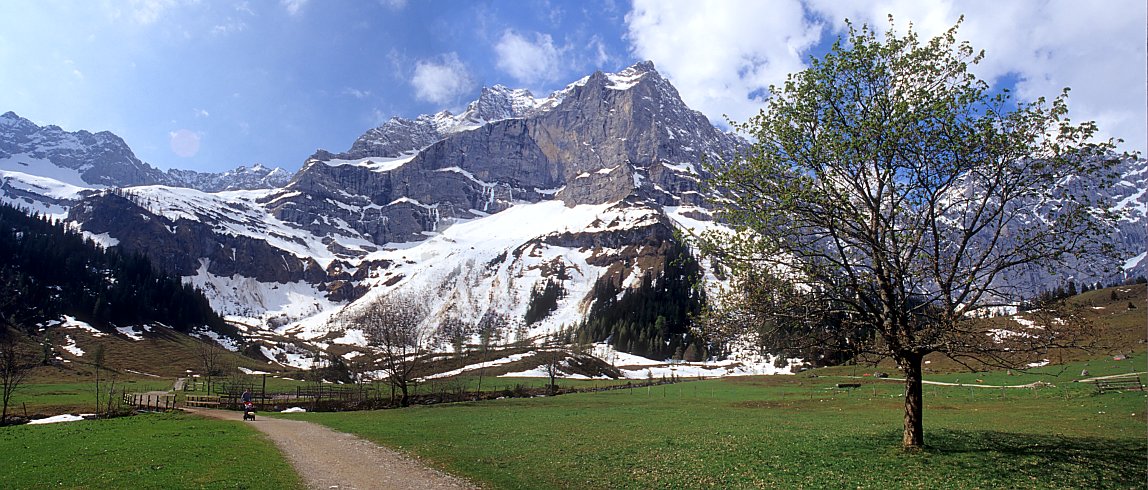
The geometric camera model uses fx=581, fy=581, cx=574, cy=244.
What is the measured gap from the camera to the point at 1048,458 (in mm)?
19000

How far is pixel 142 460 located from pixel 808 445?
27055 mm

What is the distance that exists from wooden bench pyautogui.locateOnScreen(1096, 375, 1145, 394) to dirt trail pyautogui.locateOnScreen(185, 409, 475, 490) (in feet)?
165

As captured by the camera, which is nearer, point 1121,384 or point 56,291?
point 1121,384

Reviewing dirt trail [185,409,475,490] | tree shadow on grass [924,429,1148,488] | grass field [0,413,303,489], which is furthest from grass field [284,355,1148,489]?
grass field [0,413,303,489]

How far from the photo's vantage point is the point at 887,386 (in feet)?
228

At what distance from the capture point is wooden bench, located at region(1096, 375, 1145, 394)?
43219 millimetres

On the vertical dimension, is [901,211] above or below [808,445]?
above

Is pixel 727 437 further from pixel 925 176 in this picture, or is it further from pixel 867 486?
pixel 925 176

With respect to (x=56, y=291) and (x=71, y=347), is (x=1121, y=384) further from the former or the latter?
(x=56, y=291)

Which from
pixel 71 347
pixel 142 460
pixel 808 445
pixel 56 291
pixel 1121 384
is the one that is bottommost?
pixel 71 347

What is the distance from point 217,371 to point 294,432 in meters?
102

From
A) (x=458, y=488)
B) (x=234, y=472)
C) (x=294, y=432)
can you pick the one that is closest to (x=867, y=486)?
(x=458, y=488)

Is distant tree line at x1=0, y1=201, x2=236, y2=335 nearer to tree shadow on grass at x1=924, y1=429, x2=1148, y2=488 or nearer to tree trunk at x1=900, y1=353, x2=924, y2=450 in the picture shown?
tree trunk at x1=900, y1=353, x2=924, y2=450

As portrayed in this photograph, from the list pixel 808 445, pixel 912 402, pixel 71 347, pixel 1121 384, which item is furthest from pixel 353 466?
pixel 71 347
